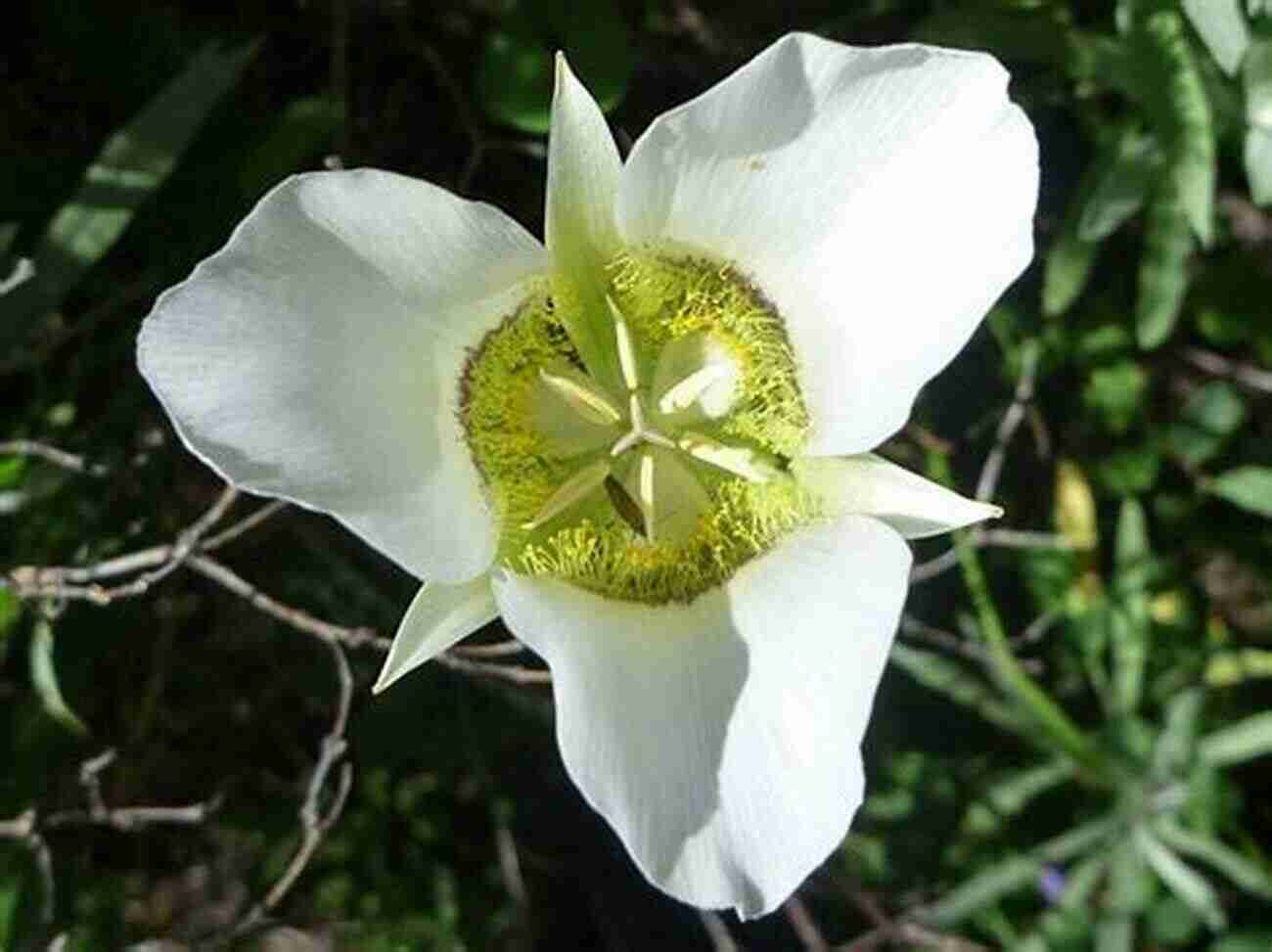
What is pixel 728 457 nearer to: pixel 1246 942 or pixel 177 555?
pixel 177 555

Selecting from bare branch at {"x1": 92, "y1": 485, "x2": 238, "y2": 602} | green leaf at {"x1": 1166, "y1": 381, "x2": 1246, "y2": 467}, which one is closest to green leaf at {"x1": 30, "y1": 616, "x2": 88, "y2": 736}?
bare branch at {"x1": 92, "y1": 485, "x2": 238, "y2": 602}

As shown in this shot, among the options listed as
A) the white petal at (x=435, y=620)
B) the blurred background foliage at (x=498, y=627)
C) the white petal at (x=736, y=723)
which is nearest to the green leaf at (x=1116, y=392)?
the blurred background foliage at (x=498, y=627)

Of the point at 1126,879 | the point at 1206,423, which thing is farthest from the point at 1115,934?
the point at 1206,423

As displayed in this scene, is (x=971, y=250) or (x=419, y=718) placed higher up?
(x=971, y=250)

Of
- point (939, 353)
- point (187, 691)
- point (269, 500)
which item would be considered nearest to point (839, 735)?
point (939, 353)

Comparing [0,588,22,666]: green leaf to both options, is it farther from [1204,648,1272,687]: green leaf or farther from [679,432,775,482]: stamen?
[1204,648,1272,687]: green leaf

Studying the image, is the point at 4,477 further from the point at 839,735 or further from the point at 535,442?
the point at 839,735
